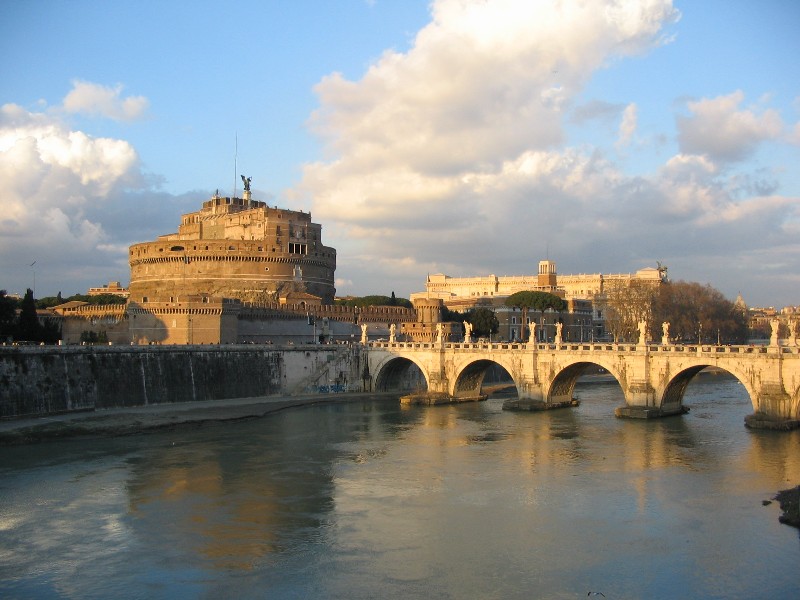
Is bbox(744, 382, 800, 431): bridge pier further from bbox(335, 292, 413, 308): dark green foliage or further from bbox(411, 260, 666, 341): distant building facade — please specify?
bbox(335, 292, 413, 308): dark green foliage

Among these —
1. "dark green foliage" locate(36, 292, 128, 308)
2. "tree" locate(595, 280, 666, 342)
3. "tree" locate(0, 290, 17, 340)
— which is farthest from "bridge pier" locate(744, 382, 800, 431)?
"dark green foliage" locate(36, 292, 128, 308)

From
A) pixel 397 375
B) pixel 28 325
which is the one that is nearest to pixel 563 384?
pixel 397 375

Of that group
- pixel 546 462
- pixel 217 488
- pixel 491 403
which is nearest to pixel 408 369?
pixel 491 403

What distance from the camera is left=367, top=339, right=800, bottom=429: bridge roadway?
123ft

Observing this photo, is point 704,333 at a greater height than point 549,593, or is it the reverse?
point 704,333

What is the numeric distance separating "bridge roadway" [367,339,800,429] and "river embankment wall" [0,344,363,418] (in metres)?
4.01

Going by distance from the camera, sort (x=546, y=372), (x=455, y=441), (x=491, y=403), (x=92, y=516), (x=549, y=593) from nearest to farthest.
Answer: (x=549, y=593) → (x=92, y=516) → (x=455, y=441) → (x=546, y=372) → (x=491, y=403)

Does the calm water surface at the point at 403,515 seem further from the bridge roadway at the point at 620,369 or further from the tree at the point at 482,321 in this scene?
the tree at the point at 482,321

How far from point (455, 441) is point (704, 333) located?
49246mm

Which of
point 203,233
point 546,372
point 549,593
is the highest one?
point 203,233

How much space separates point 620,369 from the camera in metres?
44.0

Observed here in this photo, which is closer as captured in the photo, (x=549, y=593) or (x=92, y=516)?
(x=549, y=593)

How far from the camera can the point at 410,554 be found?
20.8 meters

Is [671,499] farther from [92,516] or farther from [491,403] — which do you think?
[491,403]
